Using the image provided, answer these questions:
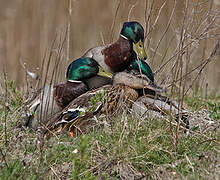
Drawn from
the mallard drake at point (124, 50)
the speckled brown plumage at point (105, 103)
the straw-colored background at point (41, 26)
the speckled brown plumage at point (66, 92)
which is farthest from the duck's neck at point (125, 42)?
the straw-colored background at point (41, 26)

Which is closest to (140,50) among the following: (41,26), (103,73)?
(103,73)

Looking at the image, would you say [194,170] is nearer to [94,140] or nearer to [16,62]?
[94,140]

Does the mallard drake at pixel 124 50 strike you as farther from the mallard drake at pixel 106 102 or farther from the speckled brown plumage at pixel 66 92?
the speckled brown plumage at pixel 66 92

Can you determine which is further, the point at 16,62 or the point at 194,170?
the point at 16,62

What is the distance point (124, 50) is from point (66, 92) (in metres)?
0.84

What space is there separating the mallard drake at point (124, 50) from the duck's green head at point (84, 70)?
7.2 inches

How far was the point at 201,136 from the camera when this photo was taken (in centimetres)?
412

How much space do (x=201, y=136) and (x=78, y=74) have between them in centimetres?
184

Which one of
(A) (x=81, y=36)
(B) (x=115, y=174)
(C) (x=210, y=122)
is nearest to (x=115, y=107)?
(C) (x=210, y=122)

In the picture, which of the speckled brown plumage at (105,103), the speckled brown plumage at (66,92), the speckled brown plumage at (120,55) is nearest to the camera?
the speckled brown plumage at (105,103)

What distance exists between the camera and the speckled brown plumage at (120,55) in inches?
219

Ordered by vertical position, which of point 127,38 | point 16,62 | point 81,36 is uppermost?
point 127,38

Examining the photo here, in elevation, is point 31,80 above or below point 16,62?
above

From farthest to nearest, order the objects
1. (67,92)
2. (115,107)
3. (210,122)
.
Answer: (67,92)
(115,107)
(210,122)
